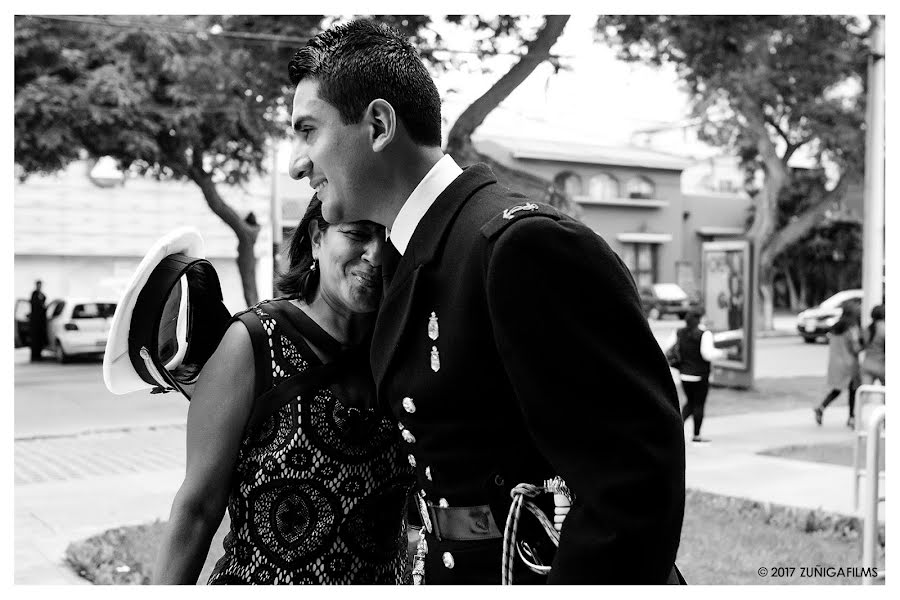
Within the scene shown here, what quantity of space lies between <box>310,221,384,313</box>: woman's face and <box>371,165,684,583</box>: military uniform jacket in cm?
51

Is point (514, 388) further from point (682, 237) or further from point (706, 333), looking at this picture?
point (682, 237)

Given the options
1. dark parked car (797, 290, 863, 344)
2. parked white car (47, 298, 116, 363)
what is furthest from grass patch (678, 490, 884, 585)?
dark parked car (797, 290, 863, 344)

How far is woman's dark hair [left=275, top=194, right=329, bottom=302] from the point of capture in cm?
223

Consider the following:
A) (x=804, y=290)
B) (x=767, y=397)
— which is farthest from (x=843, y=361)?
(x=804, y=290)

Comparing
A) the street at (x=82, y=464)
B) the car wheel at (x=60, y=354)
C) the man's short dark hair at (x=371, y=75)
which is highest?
the man's short dark hair at (x=371, y=75)

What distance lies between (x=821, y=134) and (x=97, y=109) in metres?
15.8

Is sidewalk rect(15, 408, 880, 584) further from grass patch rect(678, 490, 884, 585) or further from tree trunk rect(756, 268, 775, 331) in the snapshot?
tree trunk rect(756, 268, 775, 331)

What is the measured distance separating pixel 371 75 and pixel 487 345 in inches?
19.3

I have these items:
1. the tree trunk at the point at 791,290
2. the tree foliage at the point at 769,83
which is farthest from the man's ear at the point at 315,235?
the tree trunk at the point at 791,290

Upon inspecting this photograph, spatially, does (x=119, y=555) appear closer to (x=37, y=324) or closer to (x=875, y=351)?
(x=875, y=351)

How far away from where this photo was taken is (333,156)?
5.27ft

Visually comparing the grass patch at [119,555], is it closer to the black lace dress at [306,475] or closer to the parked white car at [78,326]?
the black lace dress at [306,475]

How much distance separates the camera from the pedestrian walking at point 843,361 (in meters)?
11.2

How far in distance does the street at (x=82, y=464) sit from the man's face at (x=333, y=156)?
453 cm
